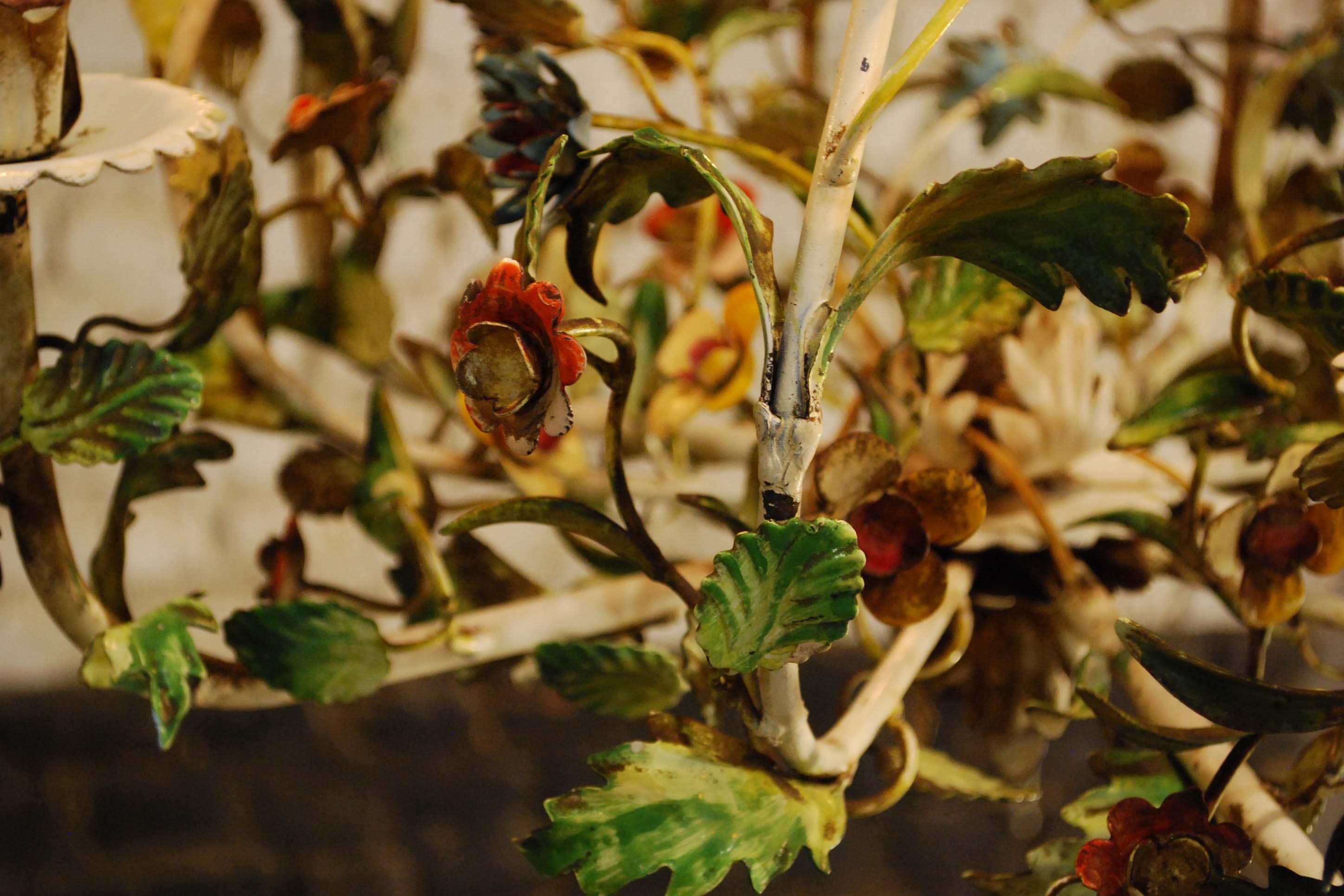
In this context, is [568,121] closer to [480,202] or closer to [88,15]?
[480,202]

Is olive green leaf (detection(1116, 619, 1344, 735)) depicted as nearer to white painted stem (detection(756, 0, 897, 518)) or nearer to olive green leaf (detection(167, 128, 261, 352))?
white painted stem (detection(756, 0, 897, 518))

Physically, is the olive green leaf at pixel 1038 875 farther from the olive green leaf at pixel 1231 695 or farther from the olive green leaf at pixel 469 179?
the olive green leaf at pixel 469 179

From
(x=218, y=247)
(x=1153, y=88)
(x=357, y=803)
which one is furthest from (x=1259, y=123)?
(x=357, y=803)

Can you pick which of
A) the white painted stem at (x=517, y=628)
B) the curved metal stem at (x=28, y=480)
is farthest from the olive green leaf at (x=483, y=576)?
the curved metal stem at (x=28, y=480)

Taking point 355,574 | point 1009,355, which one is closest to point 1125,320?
point 1009,355

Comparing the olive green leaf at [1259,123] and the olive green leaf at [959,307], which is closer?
the olive green leaf at [959,307]

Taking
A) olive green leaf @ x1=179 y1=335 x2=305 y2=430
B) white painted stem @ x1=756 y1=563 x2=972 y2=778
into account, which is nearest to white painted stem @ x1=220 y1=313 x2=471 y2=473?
olive green leaf @ x1=179 y1=335 x2=305 y2=430
